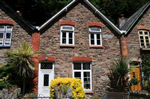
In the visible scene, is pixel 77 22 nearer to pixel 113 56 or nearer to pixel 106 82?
pixel 113 56

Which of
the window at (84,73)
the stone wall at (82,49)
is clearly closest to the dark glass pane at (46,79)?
the stone wall at (82,49)

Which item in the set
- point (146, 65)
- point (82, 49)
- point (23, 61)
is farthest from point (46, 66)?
point (146, 65)

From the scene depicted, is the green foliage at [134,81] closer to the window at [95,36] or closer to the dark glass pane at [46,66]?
the window at [95,36]

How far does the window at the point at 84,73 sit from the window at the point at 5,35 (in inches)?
218

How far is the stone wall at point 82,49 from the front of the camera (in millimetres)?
11891

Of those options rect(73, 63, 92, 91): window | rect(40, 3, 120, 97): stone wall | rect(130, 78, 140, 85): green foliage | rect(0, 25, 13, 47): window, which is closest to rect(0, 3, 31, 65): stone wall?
rect(0, 25, 13, 47): window

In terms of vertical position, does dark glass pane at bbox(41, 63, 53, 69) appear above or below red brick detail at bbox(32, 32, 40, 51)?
below

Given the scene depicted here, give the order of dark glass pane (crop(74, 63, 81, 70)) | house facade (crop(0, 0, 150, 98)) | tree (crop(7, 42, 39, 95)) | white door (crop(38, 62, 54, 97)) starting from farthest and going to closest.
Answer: dark glass pane (crop(74, 63, 81, 70)) < house facade (crop(0, 0, 150, 98)) < white door (crop(38, 62, 54, 97)) < tree (crop(7, 42, 39, 95))

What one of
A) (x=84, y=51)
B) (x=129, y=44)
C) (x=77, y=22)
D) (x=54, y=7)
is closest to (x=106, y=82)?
(x=84, y=51)

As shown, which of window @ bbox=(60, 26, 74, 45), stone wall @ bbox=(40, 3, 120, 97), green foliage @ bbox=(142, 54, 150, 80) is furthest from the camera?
green foliage @ bbox=(142, 54, 150, 80)

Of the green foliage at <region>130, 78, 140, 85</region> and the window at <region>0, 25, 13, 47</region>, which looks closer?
the green foliage at <region>130, 78, 140, 85</region>

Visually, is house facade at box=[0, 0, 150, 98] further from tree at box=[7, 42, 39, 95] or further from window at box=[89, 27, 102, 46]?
tree at box=[7, 42, 39, 95]

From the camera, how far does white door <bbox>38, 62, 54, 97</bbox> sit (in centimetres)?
1130

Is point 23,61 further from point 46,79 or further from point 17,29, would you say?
point 17,29
